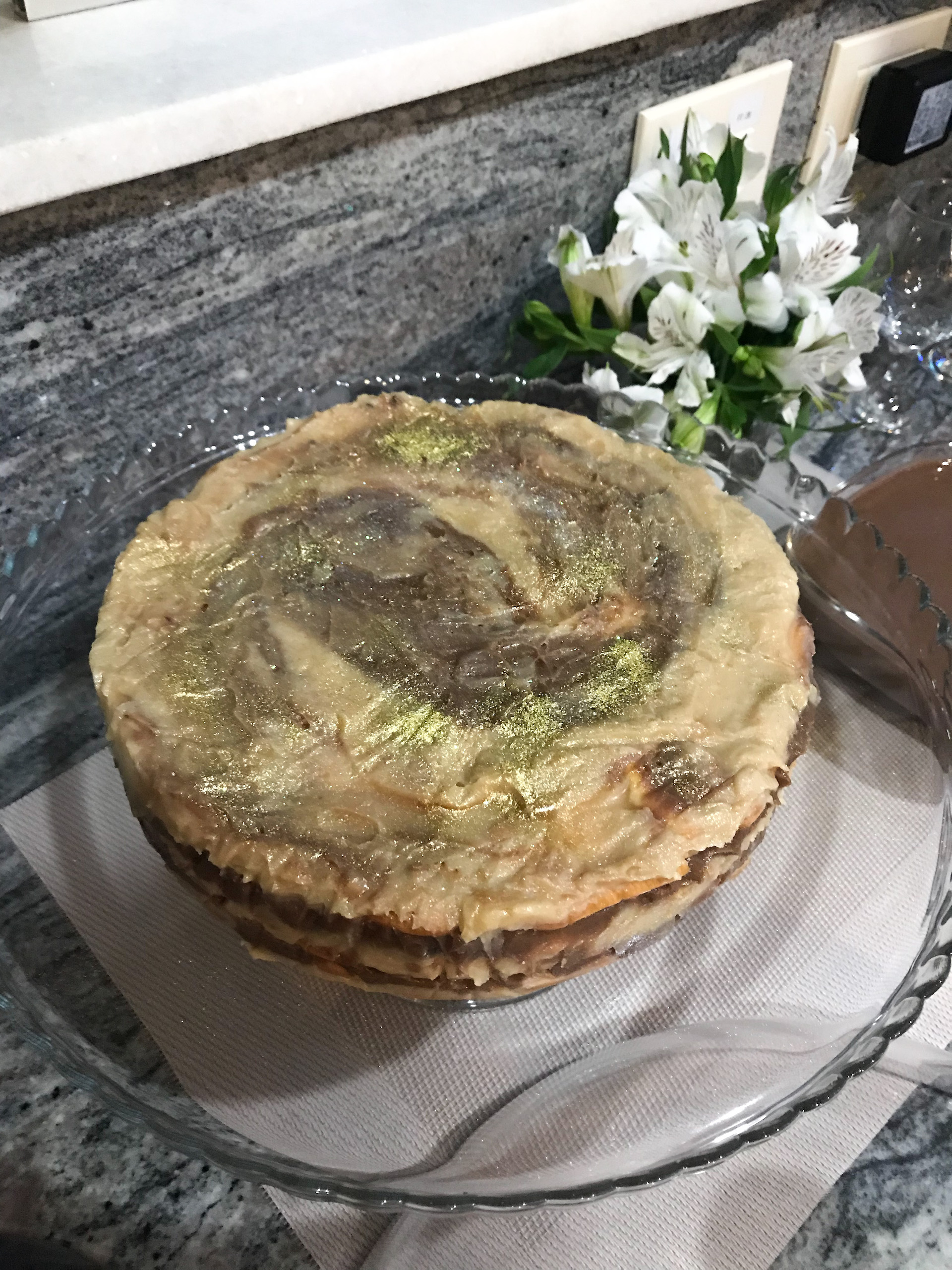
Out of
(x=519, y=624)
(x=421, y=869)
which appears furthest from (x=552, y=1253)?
(x=519, y=624)

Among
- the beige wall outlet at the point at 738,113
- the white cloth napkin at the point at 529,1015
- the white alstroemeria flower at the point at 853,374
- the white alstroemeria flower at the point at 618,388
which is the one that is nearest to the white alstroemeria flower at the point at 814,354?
the white alstroemeria flower at the point at 853,374

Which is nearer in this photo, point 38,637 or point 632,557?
point 632,557

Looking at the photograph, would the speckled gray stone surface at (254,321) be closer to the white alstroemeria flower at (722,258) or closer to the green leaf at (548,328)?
the green leaf at (548,328)

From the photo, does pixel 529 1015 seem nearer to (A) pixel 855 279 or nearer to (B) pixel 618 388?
(B) pixel 618 388

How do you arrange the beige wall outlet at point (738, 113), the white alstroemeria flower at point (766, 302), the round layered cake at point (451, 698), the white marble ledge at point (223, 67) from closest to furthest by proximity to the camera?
the round layered cake at point (451, 698) < the white marble ledge at point (223, 67) < the white alstroemeria flower at point (766, 302) < the beige wall outlet at point (738, 113)

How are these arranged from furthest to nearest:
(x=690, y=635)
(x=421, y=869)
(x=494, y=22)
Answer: (x=494, y=22), (x=690, y=635), (x=421, y=869)

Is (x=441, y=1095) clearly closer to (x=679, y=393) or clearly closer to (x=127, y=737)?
(x=127, y=737)

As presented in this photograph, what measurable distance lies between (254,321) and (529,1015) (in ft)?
1.73

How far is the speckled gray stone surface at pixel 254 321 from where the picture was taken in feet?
1.61

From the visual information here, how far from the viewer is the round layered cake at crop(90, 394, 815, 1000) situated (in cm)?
44

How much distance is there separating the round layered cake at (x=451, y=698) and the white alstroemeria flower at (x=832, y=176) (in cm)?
34

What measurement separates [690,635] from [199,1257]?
0.40 m

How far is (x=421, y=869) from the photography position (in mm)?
434

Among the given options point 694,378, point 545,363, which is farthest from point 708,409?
point 545,363
